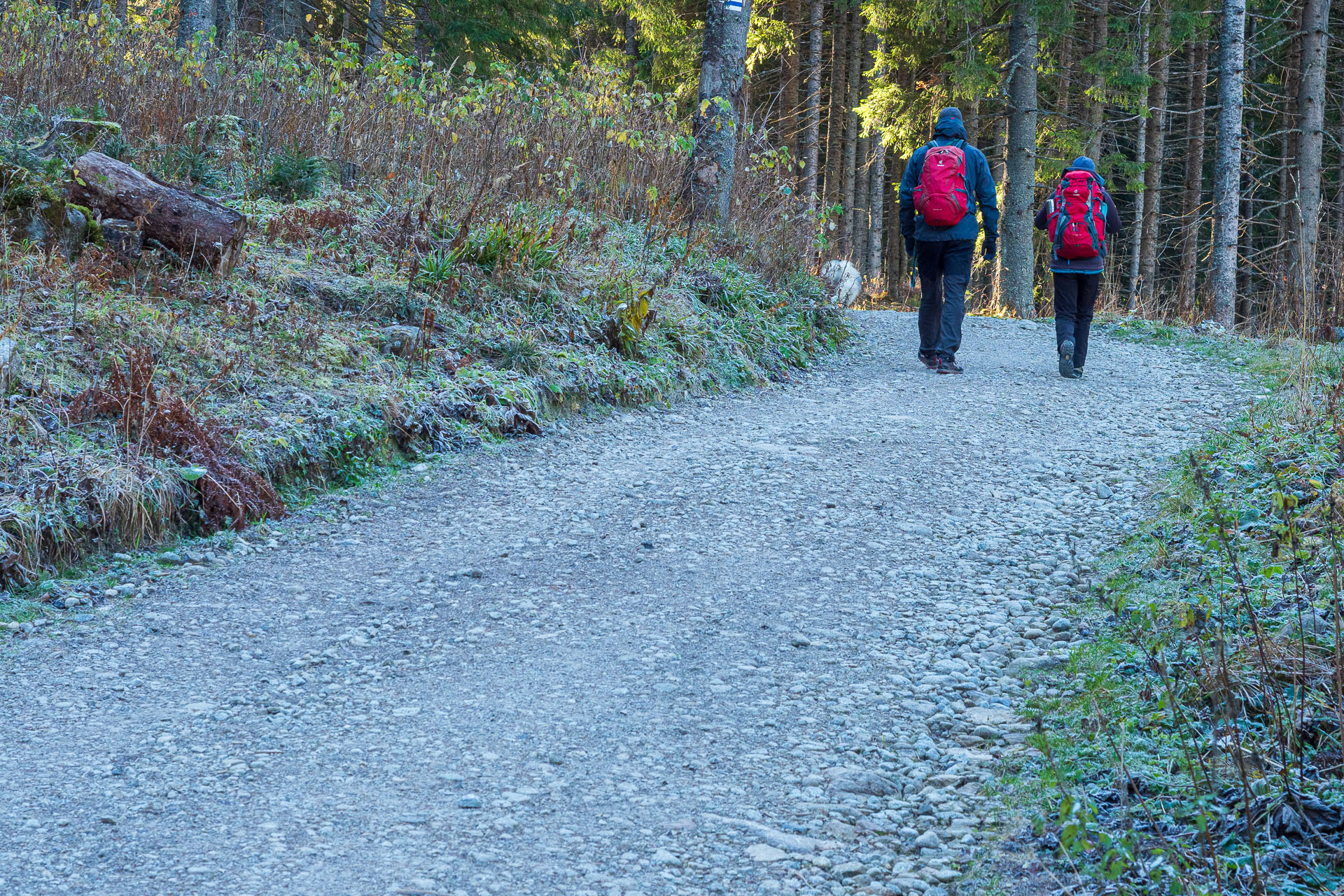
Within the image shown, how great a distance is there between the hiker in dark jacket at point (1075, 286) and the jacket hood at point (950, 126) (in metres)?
1.00

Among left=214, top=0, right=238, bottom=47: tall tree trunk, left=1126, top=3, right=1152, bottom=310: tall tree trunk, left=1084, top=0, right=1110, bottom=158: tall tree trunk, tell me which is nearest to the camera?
left=214, top=0, right=238, bottom=47: tall tree trunk

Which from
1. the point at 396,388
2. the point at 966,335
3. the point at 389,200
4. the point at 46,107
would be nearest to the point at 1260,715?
the point at 396,388

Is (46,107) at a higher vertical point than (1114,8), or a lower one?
lower

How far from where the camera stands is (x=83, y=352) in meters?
5.38

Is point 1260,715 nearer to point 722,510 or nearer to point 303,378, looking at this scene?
point 722,510

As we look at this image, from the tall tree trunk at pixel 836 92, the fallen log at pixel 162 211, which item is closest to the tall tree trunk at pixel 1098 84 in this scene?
the tall tree trunk at pixel 836 92

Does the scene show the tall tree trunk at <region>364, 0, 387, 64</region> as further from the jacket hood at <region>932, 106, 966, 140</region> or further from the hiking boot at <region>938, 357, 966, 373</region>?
the hiking boot at <region>938, 357, 966, 373</region>

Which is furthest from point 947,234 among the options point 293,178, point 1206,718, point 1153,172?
point 1153,172

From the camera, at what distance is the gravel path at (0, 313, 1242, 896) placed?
2.66 metres

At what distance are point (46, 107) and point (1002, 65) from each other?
13.7 meters

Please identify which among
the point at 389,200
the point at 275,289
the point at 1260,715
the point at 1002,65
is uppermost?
the point at 1002,65

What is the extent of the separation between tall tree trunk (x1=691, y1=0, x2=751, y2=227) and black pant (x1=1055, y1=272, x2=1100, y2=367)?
363 centimetres

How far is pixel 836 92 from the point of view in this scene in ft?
79.2

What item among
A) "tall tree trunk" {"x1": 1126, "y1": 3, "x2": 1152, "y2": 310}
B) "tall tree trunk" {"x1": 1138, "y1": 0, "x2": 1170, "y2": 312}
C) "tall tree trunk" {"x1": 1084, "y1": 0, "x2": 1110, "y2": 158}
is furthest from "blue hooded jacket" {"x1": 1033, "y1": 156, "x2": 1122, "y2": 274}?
"tall tree trunk" {"x1": 1138, "y1": 0, "x2": 1170, "y2": 312}
